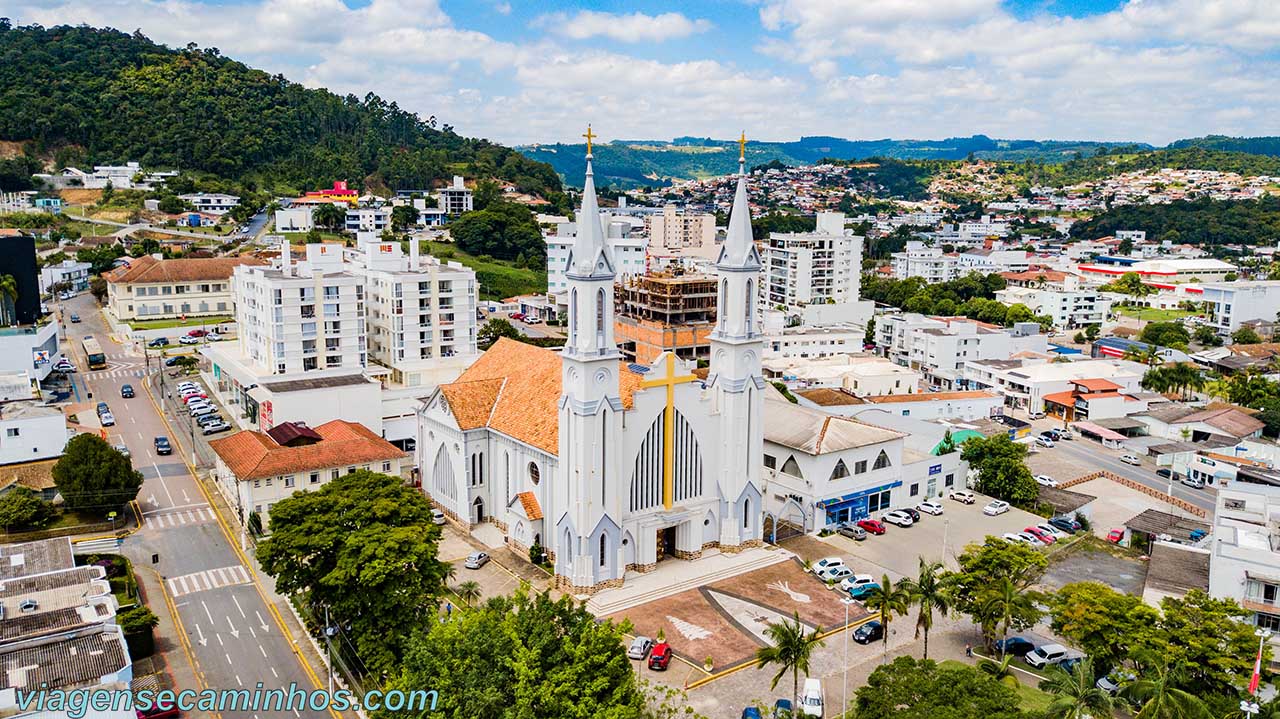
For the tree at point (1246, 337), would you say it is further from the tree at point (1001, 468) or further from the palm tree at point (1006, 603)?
the palm tree at point (1006, 603)

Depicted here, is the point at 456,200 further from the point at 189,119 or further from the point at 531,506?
the point at 531,506

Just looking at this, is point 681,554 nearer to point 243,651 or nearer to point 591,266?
point 591,266

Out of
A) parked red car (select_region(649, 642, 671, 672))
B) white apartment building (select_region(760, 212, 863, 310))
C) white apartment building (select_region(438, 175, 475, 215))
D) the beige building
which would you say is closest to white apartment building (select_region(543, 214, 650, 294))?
white apartment building (select_region(760, 212, 863, 310))

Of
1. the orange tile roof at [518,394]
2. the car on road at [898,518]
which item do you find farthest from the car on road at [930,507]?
the orange tile roof at [518,394]

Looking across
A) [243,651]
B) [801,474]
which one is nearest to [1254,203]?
[801,474]

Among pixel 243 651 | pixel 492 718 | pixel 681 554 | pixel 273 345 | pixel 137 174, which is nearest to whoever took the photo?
pixel 492 718

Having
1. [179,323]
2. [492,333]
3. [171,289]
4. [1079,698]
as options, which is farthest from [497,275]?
[1079,698]

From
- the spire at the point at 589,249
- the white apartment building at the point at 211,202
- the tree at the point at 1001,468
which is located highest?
the white apartment building at the point at 211,202
